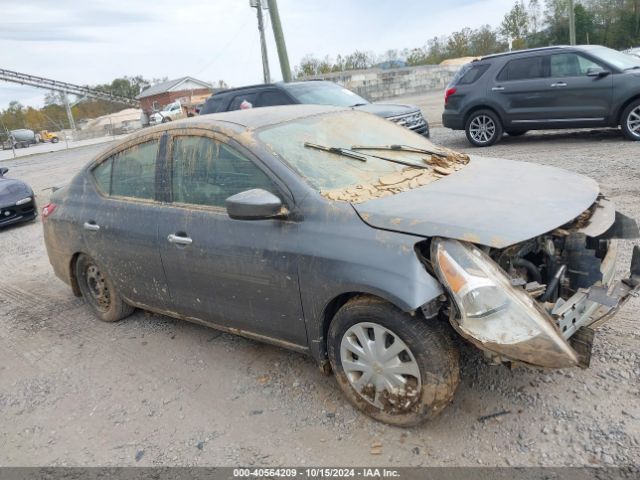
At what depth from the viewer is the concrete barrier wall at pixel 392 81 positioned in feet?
108

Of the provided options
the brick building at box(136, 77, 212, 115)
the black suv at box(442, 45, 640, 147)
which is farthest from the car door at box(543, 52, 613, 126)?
the brick building at box(136, 77, 212, 115)

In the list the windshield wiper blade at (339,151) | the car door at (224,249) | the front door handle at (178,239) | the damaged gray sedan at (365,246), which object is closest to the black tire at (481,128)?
the damaged gray sedan at (365,246)

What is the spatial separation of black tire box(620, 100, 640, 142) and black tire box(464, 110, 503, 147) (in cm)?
220

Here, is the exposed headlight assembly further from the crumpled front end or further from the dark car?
the dark car

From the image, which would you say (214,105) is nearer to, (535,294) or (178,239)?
(178,239)

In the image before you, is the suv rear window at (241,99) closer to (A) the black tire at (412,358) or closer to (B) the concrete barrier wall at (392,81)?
(A) the black tire at (412,358)

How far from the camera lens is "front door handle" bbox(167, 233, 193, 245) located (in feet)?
11.8

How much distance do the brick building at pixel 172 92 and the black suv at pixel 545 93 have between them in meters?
57.6

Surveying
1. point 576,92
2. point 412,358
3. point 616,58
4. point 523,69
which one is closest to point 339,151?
point 412,358

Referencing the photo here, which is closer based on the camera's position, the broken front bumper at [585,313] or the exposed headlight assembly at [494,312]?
the exposed headlight assembly at [494,312]

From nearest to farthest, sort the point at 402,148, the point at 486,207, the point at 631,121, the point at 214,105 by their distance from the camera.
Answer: the point at 486,207, the point at 402,148, the point at 631,121, the point at 214,105

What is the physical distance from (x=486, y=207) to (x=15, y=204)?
9216mm

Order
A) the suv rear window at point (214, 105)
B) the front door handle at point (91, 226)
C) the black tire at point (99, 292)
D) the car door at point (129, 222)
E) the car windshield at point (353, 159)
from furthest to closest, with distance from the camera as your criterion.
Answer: the suv rear window at point (214, 105) → the black tire at point (99, 292) → the front door handle at point (91, 226) → the car door at point (129, 222) → the car windshield at point (353, 159)

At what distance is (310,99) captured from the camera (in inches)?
405
